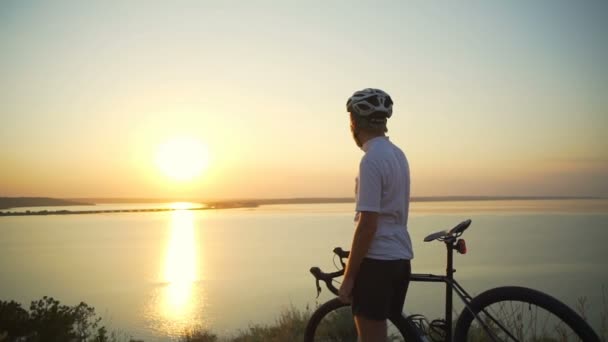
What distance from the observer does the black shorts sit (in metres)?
2.44

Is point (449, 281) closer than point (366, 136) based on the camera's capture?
No

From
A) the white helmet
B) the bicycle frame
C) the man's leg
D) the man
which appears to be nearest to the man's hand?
the man

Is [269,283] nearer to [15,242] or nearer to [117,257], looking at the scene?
[117,257]

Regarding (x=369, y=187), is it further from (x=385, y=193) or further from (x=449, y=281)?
(x=449, y=281)

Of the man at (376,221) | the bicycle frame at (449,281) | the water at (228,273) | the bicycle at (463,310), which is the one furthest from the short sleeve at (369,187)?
the water at (228,273)

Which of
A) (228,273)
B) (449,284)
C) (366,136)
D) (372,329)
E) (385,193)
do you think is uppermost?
(366,136)

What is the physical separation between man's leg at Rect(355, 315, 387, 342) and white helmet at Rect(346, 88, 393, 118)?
3.65 feet

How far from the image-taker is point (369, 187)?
2.29 meters

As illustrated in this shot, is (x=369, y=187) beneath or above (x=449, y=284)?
above

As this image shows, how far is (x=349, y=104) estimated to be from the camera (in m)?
2.59

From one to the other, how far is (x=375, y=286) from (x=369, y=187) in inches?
22.0

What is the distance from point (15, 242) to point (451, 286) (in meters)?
36.4

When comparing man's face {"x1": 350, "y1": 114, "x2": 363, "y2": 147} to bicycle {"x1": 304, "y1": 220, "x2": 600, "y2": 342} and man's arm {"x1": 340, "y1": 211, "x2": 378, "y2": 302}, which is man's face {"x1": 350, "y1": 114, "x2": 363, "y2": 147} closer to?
man's arm {"x1": 340, "y1": 211, "x2": 378, "y2": 302}

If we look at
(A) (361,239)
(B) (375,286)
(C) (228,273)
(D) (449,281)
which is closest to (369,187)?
(A) (361,239)
